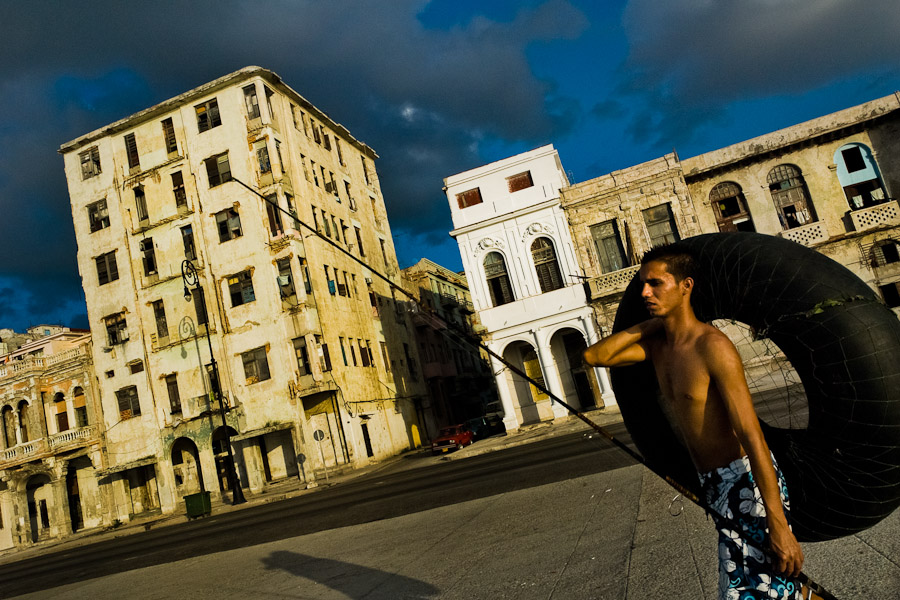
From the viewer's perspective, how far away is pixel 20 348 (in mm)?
49188

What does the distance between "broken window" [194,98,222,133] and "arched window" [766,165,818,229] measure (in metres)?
29.5

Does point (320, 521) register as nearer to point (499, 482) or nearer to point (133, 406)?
point (499, 482)

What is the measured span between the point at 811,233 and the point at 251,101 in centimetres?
2963

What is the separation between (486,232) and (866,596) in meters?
31.1

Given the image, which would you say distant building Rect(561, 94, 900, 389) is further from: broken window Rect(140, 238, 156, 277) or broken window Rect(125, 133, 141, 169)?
broken window Rect(125, 133, 141, 169)

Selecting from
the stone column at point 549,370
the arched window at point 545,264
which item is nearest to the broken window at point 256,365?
the stone column at point 549,370

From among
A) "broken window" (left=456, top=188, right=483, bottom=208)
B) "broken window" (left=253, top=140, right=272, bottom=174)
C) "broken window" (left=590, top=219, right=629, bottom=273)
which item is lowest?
"broken window" (left=590, top=219, right=629, bottom=273)

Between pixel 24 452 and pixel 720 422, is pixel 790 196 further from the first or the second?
pixel 24 452

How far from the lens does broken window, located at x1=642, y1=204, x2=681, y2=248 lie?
106 ft

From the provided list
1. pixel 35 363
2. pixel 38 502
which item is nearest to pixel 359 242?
pixel 35 363

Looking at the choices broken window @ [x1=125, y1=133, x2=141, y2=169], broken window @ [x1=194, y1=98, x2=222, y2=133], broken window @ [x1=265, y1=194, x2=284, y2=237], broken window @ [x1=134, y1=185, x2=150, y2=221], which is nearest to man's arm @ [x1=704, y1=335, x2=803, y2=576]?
broken window @ [x1=265, y1=194, x2=284, y2=237]

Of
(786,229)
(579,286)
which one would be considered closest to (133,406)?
(579,286)

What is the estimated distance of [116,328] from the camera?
131ft

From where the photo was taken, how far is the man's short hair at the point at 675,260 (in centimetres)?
314
